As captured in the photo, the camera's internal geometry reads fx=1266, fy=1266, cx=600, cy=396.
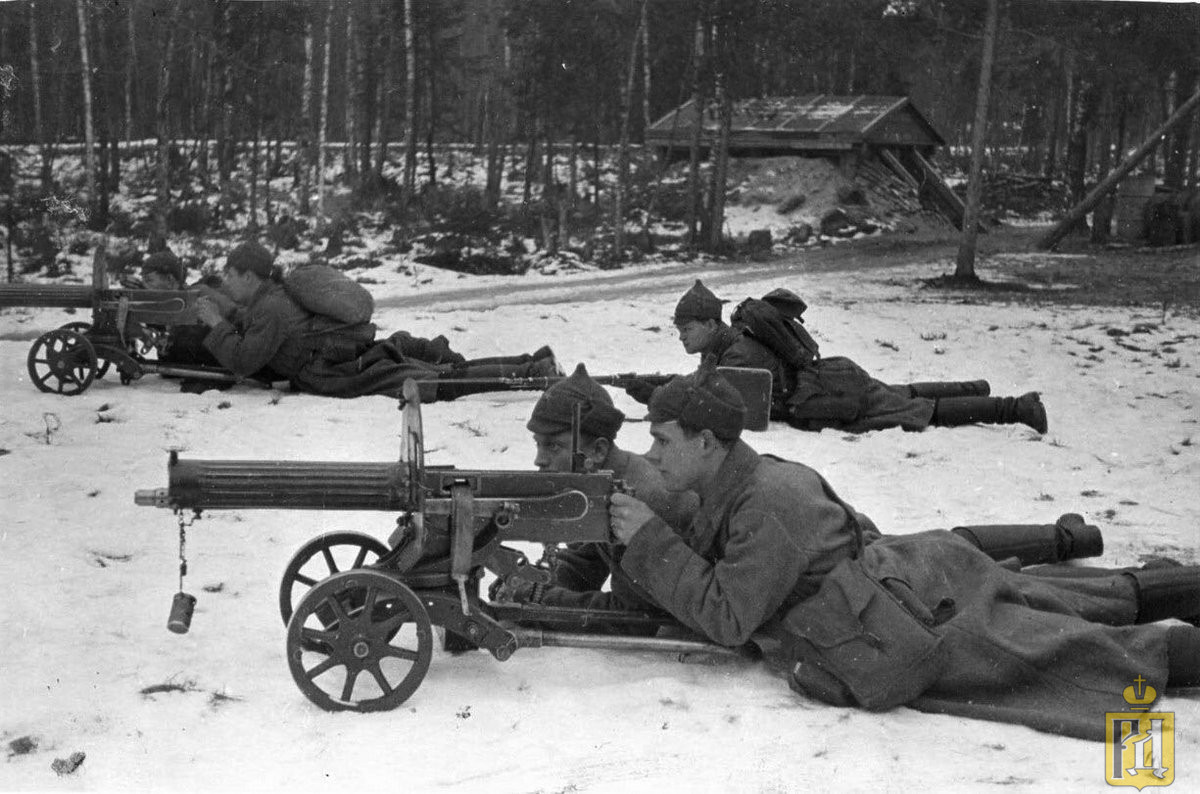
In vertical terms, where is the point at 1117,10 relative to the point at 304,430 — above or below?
above

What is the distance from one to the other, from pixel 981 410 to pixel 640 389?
7.67 feet

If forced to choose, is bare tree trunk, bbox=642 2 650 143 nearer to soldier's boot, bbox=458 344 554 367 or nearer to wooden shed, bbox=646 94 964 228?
wooden shed, bbox=646 94 964 228

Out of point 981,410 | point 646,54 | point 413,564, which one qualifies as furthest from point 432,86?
point 413,564

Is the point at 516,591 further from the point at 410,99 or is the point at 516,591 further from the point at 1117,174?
the point at 410,99

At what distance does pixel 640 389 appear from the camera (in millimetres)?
8719

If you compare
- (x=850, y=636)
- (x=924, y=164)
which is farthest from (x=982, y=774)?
(x=924, y=164)

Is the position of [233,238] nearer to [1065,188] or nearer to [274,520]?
[274,520]

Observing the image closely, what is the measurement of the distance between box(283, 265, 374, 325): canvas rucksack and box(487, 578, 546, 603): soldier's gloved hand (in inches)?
183

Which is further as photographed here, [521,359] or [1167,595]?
[521,359]

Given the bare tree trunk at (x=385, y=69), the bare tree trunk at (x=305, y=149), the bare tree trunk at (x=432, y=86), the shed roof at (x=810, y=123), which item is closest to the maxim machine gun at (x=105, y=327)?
the bare tree trunk at (x=305, y=149)

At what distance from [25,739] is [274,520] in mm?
2300

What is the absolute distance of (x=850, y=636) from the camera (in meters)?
4.07

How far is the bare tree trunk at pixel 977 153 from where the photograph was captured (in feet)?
56.6

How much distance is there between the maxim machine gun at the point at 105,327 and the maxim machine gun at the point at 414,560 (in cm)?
515
